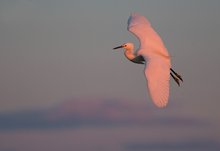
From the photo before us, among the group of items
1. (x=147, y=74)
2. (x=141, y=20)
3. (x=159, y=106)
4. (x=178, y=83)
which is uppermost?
(x=141, y=20)

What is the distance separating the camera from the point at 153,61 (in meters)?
31.4

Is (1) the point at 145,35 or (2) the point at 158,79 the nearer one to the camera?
(2) the point at 158,79

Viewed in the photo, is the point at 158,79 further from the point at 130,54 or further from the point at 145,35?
the point at 145,35

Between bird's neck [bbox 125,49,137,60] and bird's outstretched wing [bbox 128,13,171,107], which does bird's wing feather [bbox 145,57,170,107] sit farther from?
bird's neck [bbox 125,49,137,60]

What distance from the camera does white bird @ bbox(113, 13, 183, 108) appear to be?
92.4 ft

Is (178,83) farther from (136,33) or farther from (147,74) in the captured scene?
(147,74)

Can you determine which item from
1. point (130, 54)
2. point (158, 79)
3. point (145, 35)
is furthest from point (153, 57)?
point (145, 35)

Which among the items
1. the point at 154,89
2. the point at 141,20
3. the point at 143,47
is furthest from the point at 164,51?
the point at 154,89

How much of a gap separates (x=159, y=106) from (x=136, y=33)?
9.46 metres

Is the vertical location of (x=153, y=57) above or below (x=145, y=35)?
below

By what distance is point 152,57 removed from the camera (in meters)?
32.2

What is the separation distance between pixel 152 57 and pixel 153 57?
0.04 meters

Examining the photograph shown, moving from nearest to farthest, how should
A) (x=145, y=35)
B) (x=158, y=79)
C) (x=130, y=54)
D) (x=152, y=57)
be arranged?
(x=158, y=79) < (x=152, y=57) < (x=130, y=54) < (x=145, y=35)

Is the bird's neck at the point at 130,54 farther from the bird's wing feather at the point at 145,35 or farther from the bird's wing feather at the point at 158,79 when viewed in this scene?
the bird's wing feather at the point at 158,79
